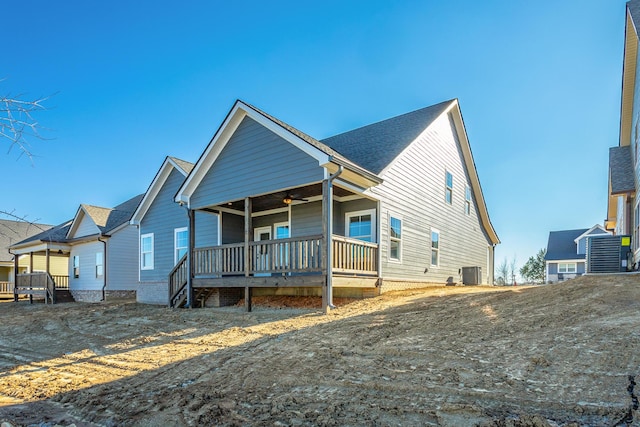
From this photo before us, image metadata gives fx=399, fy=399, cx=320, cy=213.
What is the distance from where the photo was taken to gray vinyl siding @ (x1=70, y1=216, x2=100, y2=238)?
21.5 meters

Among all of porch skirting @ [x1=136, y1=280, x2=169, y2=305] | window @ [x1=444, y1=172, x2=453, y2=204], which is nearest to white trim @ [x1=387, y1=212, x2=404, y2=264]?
window @ [x1=444, y1=172, x2=453, y2=204]

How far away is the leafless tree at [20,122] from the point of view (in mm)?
2852

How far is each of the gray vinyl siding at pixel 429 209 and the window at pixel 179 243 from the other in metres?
8.67

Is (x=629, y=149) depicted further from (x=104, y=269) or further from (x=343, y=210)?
(x=104, y=269)

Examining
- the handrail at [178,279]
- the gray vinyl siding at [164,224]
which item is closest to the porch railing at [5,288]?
the gray vinyl siding at [164,224]

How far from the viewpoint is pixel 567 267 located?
34.5 m

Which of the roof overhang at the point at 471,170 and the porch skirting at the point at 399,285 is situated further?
the roof overhang at the point at 471,170

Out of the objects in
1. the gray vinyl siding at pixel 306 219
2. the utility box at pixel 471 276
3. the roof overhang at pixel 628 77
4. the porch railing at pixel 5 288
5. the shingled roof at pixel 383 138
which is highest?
the roof overhang at pixel 628 77

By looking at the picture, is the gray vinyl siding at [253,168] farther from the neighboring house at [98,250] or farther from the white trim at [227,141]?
the neighboring house at [98,250]

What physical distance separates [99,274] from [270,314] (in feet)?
49.2

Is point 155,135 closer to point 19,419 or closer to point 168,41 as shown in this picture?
point 168,41


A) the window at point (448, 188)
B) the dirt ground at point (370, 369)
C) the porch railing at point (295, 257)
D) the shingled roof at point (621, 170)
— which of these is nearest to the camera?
A: the dirt ground at point (370, 369)

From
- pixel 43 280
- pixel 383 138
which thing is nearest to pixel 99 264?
pixel 43 280

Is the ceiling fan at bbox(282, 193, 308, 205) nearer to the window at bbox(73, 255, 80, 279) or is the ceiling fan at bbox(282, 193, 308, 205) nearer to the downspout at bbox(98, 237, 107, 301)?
the downspout at bbox(98, 237, 107, 301)
